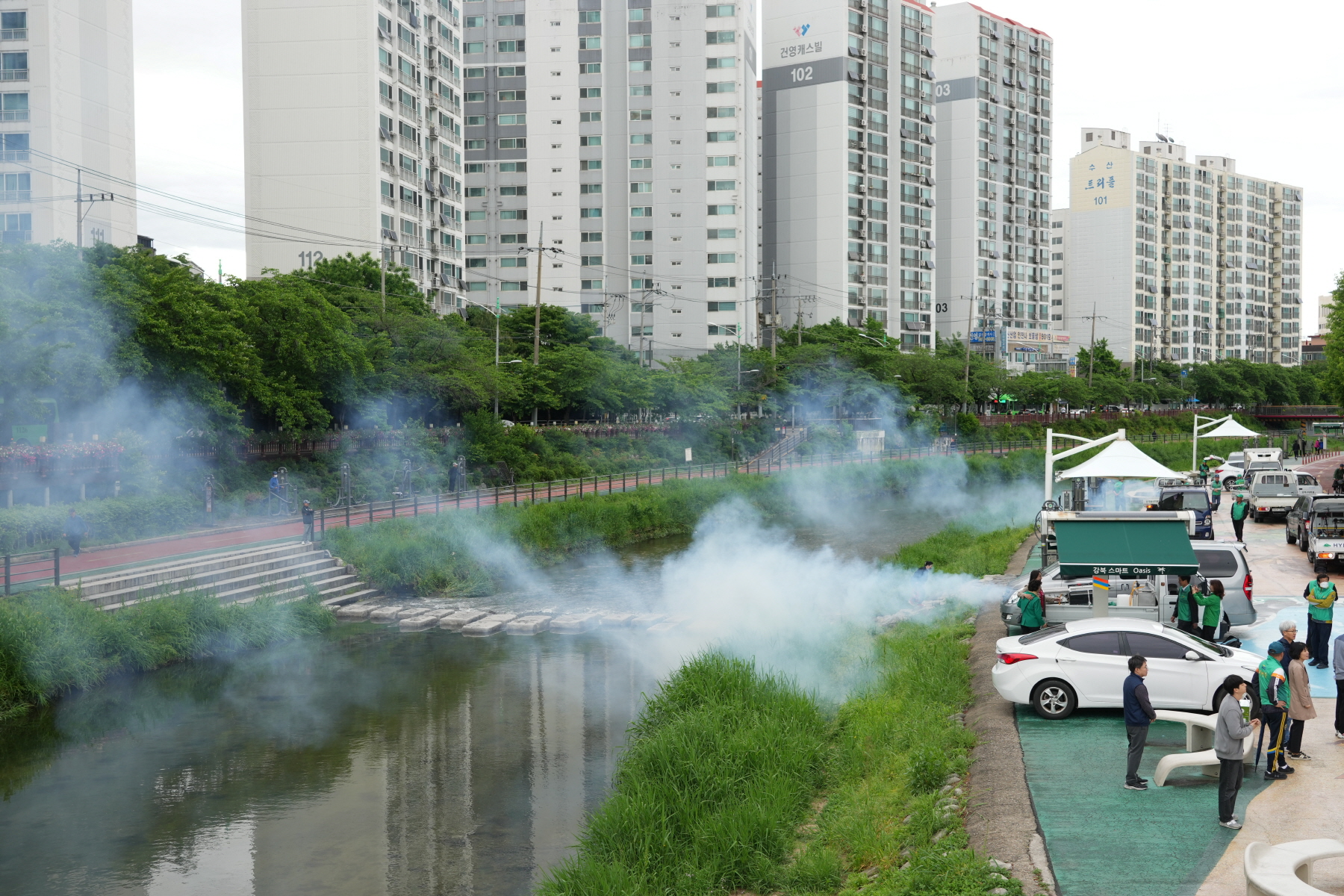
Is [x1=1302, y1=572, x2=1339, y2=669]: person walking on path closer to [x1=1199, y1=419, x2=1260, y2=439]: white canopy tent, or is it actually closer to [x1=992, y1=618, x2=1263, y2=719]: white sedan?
[x1=992, y1=618, x2=1263, y2=719]: white sedan

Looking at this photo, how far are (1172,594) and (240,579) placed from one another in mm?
20618

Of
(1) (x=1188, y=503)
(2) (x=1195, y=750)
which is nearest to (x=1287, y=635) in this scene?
(2) (x=1195, y=750)

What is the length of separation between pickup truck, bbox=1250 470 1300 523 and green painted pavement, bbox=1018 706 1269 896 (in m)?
28.1

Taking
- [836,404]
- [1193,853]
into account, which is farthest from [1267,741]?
[836,404]

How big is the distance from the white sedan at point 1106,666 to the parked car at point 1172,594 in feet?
13.1

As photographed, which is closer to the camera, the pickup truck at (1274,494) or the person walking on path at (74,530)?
the person walking on path at (74,530)

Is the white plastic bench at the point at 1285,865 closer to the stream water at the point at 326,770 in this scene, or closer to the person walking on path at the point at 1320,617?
the stream water at the point at 326,770

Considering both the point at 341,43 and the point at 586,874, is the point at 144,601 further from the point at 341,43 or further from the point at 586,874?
the point at 341,43

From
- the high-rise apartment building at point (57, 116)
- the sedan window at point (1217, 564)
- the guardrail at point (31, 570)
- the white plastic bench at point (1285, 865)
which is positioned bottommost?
the white plastic bench at point (1285, 865)

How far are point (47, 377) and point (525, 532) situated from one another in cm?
1485

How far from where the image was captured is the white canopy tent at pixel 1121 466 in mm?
25812

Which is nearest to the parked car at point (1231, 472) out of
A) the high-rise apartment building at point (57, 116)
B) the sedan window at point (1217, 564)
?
the sedan window at point (1217, 564)

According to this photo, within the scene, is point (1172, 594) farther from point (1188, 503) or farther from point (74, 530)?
point (74, 530)

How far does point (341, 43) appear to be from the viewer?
2965 inches
